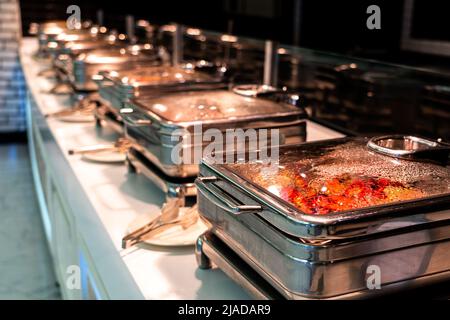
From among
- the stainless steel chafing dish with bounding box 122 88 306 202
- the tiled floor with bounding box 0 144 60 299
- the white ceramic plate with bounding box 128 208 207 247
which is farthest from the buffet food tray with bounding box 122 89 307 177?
the tiled floor with bounding box 0 144 60 299

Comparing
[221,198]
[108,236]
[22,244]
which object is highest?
[221,198]

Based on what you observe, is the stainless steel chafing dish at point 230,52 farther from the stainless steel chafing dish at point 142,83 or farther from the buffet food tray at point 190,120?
the buffet food tray at point 190,120

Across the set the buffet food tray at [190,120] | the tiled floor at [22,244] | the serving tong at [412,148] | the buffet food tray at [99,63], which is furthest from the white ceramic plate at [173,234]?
the tiled floor at [22,244]

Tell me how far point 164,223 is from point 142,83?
28.5 inches

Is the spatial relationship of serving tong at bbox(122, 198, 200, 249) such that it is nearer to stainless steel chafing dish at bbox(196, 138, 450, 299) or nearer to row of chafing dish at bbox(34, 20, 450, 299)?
row of chafing dish at bbox(34, 20, 450, 299)

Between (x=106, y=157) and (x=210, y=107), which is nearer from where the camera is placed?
(x=210, y=107)

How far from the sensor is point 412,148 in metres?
1.08

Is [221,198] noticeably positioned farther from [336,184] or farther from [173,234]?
[173,234]

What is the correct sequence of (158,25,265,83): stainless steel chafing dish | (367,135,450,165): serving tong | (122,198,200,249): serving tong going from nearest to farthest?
(367,135,450,165): serving tong, (122,198,200,249): serving tong, (158,25,265,83): stainless steel chafing dish

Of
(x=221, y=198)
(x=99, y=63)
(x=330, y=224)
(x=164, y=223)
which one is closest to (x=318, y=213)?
(x=330, y=224)

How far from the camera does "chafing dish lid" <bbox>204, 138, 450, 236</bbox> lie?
78 centimetres

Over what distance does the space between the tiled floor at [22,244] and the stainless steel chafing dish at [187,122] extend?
1.45 metres

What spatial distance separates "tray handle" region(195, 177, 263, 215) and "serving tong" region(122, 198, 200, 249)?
24 centimetres

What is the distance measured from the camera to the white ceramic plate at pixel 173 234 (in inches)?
47.3
